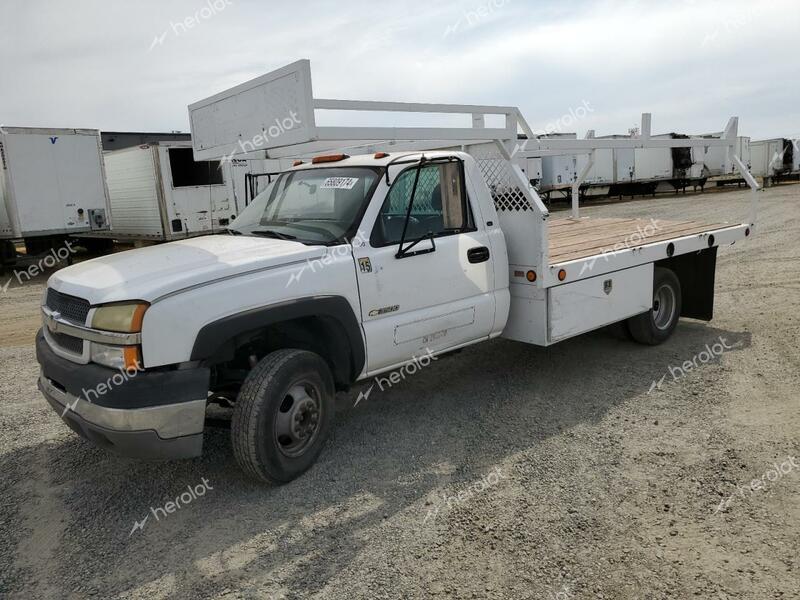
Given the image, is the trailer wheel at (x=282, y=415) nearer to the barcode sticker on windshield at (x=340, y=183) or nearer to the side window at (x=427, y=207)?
the side window at (x=427, y=207)

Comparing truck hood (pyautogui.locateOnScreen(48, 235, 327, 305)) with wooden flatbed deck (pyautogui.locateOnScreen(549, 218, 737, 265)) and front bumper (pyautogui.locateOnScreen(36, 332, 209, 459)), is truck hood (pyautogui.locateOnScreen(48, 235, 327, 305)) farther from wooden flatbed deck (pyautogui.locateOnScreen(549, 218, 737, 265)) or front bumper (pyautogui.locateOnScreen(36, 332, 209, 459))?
wooden flatbed deck (pyautogui.locateOnScreen(549, 218, 737, 265))

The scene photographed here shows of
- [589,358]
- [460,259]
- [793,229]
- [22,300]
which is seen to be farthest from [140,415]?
[793,229]

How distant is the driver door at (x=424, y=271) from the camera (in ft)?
14.7

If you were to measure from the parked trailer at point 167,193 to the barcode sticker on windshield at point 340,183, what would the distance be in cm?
1074

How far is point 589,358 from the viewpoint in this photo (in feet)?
21.5

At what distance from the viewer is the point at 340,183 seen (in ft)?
15.6

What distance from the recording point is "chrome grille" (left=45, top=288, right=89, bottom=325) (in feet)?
12.5

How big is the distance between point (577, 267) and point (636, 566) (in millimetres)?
2826
